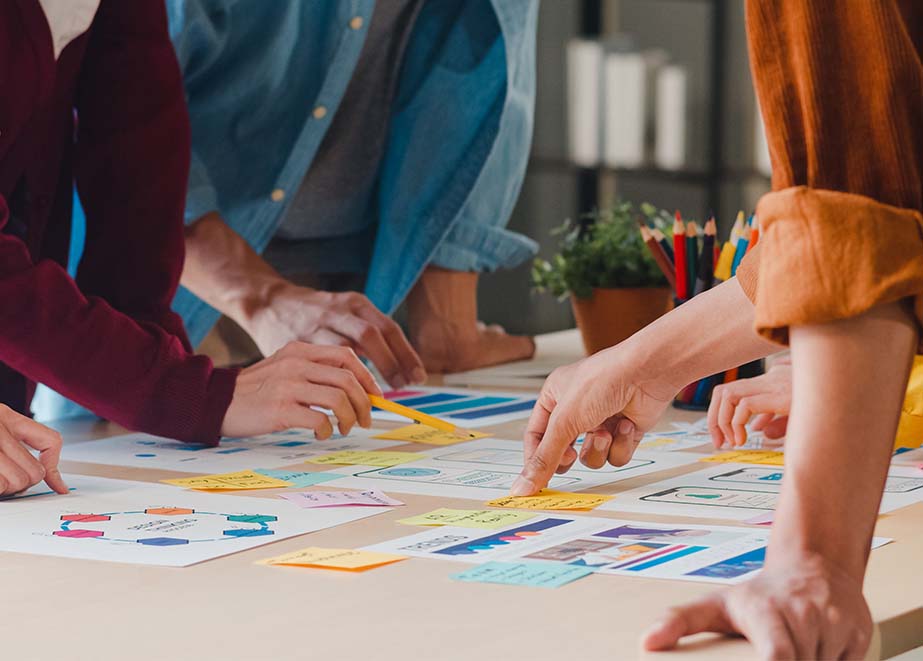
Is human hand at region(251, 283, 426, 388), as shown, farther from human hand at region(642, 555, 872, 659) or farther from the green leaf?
human hand at region(642, 555, 872, 659)

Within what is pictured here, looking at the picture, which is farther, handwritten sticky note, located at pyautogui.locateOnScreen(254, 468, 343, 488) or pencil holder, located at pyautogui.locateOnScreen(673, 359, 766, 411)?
pencil holder, located at pyautogui.locateOnScreen(673, 359, 766, 411)

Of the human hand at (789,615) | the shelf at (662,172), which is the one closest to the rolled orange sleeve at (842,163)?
the human hand at (789,615)

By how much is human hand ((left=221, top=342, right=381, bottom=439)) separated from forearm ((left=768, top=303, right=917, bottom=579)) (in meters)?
0.71

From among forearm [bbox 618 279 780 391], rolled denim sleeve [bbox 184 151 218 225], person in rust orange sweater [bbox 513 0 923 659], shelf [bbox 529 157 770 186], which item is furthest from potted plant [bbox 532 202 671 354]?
shelf [bbox 529 157 770 186]

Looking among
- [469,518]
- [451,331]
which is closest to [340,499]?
[469,518]

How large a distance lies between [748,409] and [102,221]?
70cm

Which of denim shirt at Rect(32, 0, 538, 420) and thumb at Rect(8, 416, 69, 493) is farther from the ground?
denim shirt at Rect(32, 0, 538, 420)

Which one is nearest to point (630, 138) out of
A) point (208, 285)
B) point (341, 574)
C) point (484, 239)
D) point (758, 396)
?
point (484, 239)

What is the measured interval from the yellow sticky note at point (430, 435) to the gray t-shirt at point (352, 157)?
620 mm

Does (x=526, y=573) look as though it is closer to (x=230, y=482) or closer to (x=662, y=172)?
(x=230, y=482)

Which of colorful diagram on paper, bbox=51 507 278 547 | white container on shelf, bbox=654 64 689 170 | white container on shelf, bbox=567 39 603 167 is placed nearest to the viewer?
colorful diagram on paper, bbox=51 507 278 547

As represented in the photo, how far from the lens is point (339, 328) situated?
1.66 m

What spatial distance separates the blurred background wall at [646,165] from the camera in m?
4.20

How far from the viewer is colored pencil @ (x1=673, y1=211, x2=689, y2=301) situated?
A: 1608mm
